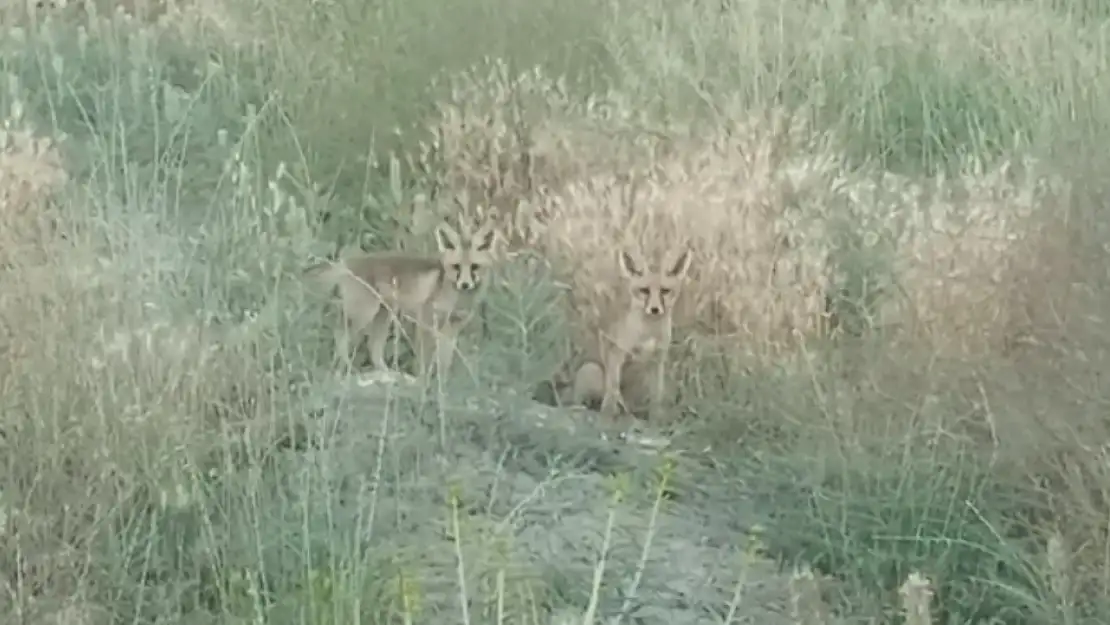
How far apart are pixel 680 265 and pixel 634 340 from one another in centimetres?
14

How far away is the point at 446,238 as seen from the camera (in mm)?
1799

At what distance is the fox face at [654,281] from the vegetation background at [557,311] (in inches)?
1.3

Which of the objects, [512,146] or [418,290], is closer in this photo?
[418,290]

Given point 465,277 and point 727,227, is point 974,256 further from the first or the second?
point 465,277

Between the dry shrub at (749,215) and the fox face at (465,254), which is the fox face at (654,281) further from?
the fox face at (465,254)

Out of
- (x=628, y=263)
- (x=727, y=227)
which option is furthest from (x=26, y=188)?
(x=727, y=227)

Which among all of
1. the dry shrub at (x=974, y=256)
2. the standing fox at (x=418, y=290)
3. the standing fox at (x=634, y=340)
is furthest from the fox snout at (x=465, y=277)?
the dry shrub at (x=974, y=256)

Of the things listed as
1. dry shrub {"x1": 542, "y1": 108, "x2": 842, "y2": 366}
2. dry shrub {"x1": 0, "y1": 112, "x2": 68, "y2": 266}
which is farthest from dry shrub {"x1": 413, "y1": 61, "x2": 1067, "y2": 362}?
dry shrub {"x1": 0, "y1": 112, "x2": 68, "y2": 266}

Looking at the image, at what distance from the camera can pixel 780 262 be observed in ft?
5.88

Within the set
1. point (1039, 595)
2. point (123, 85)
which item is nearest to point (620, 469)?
point (1039, 595)

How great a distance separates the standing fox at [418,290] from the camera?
1707mm

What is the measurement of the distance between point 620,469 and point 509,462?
123 millimetres

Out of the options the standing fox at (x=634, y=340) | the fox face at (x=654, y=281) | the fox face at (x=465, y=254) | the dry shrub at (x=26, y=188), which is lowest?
the standing fox at (x=634, y=340)

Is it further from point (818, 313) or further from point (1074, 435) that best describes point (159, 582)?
point (1074, 435)
